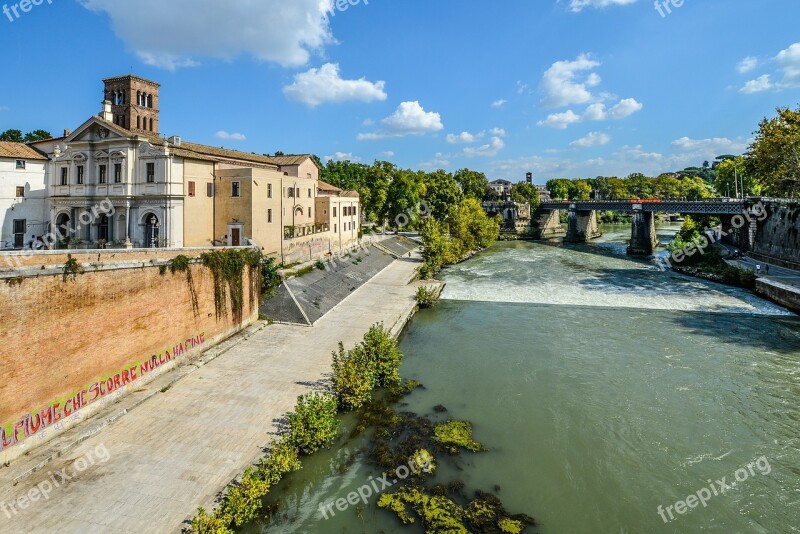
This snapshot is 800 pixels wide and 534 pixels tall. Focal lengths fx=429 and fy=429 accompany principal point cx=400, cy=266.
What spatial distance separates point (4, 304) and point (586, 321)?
2827 centimetres

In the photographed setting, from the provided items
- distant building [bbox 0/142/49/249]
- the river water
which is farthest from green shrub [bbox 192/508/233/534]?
distant building [bbox 0/142/49/249]

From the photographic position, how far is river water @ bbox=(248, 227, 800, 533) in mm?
11281

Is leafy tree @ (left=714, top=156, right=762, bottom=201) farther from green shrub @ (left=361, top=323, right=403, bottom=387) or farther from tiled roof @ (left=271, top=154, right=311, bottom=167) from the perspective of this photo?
green shrub @ (left=361, top=323, right=403, bottom=387)

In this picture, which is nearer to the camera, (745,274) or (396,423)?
(396,423)

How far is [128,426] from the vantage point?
13594 mm

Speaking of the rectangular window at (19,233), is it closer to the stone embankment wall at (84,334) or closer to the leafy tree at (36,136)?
the stone embankment wall at (84,334)

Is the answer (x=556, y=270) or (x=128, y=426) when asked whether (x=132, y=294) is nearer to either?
(x=128, y=426)

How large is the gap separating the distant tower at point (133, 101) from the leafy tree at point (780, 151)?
62857 mm

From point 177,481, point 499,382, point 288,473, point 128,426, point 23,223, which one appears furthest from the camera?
point 23,223

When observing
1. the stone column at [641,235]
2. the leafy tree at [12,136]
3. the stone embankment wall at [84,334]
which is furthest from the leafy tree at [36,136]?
the stone column at [641,235]

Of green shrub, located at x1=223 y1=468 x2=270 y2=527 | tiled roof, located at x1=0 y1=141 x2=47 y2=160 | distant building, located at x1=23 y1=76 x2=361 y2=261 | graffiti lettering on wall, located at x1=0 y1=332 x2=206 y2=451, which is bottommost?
green shrub, located at x1=223 y1=468 x2=270 y2=527

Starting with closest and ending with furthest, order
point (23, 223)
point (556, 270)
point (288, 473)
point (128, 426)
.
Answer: point (288, 473), point (128, 426), point (23, 223), point (556, 270)

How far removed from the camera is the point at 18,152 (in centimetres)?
3012

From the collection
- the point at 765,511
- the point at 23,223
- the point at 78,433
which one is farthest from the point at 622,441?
the point at 23,223
